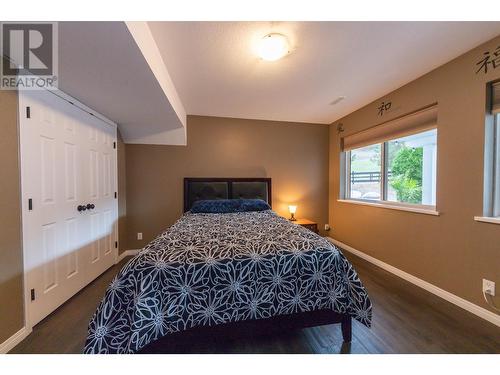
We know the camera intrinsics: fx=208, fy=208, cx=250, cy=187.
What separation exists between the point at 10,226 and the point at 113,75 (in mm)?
1302

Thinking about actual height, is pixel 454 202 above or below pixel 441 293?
above

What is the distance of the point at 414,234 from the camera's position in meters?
2.35

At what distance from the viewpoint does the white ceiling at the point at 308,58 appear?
1512 millimetres

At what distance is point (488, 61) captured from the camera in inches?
66.9

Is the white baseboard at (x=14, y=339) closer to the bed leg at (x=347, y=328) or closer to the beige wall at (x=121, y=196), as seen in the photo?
the beige wall at (x=121, y=196)

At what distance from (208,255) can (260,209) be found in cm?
177

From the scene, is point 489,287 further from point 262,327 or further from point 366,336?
point 262,327

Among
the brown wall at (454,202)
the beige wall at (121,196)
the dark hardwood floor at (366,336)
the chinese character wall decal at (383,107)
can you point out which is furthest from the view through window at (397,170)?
the beige wall at (121,196)

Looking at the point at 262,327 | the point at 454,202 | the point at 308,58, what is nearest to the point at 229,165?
the point at 308,58

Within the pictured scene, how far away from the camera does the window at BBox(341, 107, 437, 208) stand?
2.31 m

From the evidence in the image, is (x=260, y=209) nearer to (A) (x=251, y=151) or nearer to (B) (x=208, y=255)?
(A) (x=251, y=151)

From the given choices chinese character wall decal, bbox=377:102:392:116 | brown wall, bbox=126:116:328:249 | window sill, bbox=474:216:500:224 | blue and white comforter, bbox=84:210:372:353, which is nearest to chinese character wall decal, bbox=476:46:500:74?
chinese character wall decal, bbox=377:102:392:116

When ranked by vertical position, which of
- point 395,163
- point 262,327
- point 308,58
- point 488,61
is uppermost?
point 308,58
